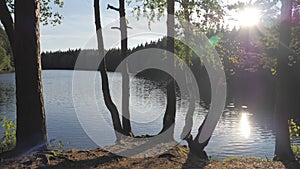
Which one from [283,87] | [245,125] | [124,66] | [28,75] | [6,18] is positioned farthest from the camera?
[245,125]

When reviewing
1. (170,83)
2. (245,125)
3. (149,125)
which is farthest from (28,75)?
(245,125)

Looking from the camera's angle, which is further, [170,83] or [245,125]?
[245,125]

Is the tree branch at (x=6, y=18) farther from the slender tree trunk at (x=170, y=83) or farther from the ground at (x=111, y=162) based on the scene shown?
the slender tree trunk at (x=170, y=83)

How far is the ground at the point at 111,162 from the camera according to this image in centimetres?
661

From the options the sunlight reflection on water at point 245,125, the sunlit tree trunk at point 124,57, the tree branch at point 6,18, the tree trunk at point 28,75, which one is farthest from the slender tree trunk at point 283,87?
the sunlight reflection on water at point 245,125

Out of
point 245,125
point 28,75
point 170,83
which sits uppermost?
point 28,75

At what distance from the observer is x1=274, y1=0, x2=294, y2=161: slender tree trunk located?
32.2 feet

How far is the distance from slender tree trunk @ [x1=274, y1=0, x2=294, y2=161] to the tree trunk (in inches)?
270

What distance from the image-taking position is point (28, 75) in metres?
6.96

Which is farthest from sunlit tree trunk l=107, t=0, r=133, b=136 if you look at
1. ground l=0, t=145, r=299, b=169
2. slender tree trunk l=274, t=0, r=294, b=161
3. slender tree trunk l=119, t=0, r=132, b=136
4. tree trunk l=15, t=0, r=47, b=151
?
slender tree trunk l=274, t=0, r=294, b=161

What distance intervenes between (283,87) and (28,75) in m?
7.16

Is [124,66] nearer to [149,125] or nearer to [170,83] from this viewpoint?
[170,83]

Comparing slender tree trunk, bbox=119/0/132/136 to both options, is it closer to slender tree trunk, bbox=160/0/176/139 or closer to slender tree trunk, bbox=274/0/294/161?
slender tree trunk, bbox=160/0/176/139

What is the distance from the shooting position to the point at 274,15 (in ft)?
55.8
